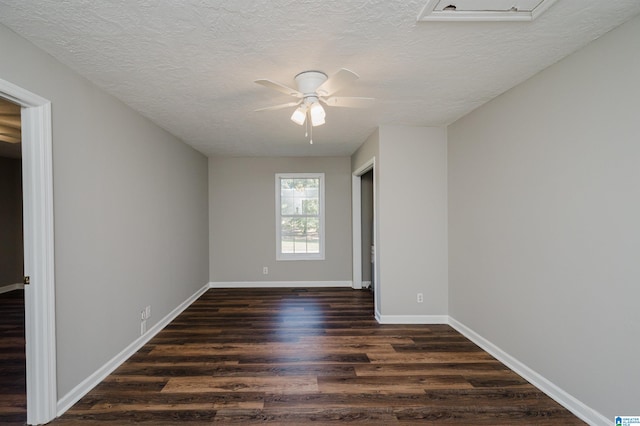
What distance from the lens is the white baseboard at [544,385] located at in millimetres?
1883

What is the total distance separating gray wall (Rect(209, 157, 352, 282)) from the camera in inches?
215

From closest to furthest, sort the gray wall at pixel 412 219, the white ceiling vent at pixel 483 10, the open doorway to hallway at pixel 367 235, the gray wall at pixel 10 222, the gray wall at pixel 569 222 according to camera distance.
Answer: the white ceiling vent at pixel 483 10, the gray wall at pixel 569 222, the gray wall at pixel 412 219, the gray wall at pixel 10 222, the open doorway to hallway at pixel 367 235

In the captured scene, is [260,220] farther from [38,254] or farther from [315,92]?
[38,254]

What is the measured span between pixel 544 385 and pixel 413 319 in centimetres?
152

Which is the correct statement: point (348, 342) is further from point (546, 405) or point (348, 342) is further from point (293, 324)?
point (546, 405)

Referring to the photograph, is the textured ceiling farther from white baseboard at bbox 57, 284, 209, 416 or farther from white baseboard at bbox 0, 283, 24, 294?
white baseboard at bbox 0, 283, 24, 294

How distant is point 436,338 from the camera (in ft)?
10.5

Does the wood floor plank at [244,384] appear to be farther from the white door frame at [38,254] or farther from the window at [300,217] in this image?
the window at [300,217]

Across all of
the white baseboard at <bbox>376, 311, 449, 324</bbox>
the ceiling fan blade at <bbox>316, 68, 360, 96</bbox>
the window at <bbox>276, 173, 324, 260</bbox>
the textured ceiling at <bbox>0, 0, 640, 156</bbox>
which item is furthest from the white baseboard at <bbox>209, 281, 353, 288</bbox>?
the ceiling fan blade at <bbox>316, 68, 360, 96</bbox>

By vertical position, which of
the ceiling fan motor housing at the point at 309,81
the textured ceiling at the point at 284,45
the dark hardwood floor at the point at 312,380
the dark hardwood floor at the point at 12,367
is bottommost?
the dark hardwood floor at the point at 312,380

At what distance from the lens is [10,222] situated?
5.41 metres

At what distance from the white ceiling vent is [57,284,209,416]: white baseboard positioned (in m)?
3.33

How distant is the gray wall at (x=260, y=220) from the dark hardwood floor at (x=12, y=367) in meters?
2.59

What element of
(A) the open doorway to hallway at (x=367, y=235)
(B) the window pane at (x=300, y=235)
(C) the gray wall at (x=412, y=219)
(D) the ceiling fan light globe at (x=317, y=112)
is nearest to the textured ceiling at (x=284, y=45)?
(D) the ceiling fan light globe at (x=317, y=112)
